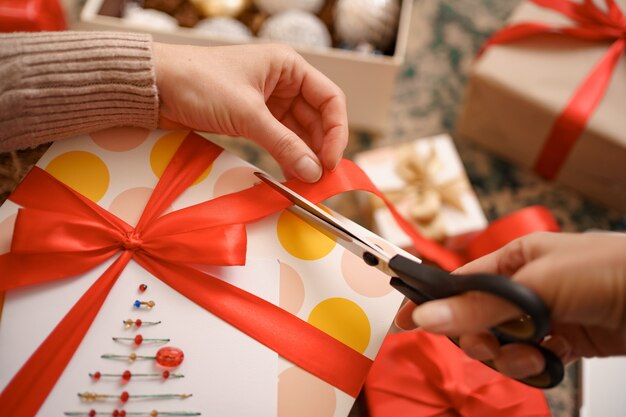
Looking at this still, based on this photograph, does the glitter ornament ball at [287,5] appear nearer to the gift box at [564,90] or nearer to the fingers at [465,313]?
the gift box at [564,90]

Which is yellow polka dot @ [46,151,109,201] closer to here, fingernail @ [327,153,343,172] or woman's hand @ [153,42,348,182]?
woman's hand @ [153,42,348,182]

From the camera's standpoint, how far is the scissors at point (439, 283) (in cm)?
47

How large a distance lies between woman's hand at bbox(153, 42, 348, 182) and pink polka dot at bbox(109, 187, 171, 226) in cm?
11

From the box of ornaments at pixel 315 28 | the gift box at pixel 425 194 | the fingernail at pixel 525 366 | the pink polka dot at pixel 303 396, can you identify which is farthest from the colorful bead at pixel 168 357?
the box of ornaments at pixel 315 28

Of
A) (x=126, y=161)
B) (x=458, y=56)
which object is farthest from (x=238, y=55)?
(x=458, y=56)

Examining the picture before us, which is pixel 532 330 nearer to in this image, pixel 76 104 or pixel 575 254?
pixel 575 254

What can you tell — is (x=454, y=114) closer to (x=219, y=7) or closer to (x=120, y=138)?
(x=219, y=7)

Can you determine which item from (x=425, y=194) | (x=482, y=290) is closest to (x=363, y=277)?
(x=482, y=290)

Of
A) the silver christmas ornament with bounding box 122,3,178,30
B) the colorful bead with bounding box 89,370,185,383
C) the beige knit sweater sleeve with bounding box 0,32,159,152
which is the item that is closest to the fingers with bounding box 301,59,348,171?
the beige knit sweater sleeve with bounding box 0,32,159,152

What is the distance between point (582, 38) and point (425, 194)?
0.43 m

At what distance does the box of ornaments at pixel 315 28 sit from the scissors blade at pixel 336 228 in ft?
1.44

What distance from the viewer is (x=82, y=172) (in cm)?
65

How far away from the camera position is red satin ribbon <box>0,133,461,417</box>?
56 cm

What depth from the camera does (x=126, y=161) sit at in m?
0.66
